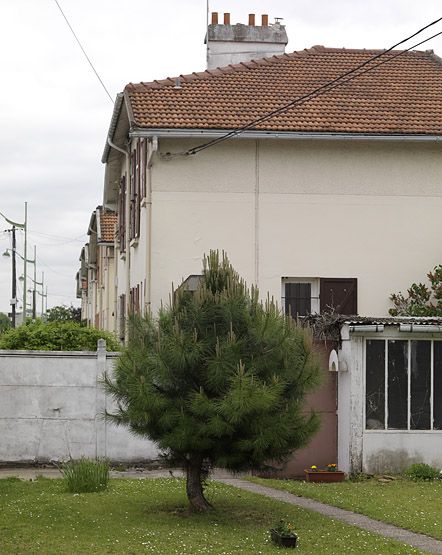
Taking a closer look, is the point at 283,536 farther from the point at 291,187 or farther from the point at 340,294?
the point at 291,187

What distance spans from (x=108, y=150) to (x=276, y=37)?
191 inches

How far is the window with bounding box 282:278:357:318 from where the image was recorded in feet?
71.7

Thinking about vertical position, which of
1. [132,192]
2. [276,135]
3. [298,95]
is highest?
[298,95]

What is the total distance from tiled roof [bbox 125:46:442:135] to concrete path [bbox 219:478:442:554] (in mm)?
7877

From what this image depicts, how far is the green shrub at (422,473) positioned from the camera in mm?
16781

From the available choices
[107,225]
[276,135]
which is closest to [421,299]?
[276,135]

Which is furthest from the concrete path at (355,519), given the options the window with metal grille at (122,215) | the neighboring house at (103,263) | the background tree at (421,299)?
the neighboring house at (103,263)

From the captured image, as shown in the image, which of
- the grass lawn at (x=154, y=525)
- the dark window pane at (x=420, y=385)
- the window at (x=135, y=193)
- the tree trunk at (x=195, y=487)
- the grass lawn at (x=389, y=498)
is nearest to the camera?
the grass lawn at (x=154, y=525)

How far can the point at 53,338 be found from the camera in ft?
66.1

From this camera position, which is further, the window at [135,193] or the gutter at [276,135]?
the window at [135,193]

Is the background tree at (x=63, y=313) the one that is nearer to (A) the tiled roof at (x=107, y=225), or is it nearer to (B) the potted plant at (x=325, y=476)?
(A) the tiled roof at (x=107, y=225)

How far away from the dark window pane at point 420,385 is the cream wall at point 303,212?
449cm

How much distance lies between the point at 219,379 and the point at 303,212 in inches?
409

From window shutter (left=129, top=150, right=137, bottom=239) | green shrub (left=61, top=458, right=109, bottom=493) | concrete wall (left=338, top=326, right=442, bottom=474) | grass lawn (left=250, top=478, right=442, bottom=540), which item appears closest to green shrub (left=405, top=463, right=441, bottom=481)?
grass lawn (left=250, top=478, right=442, bottom=540)
